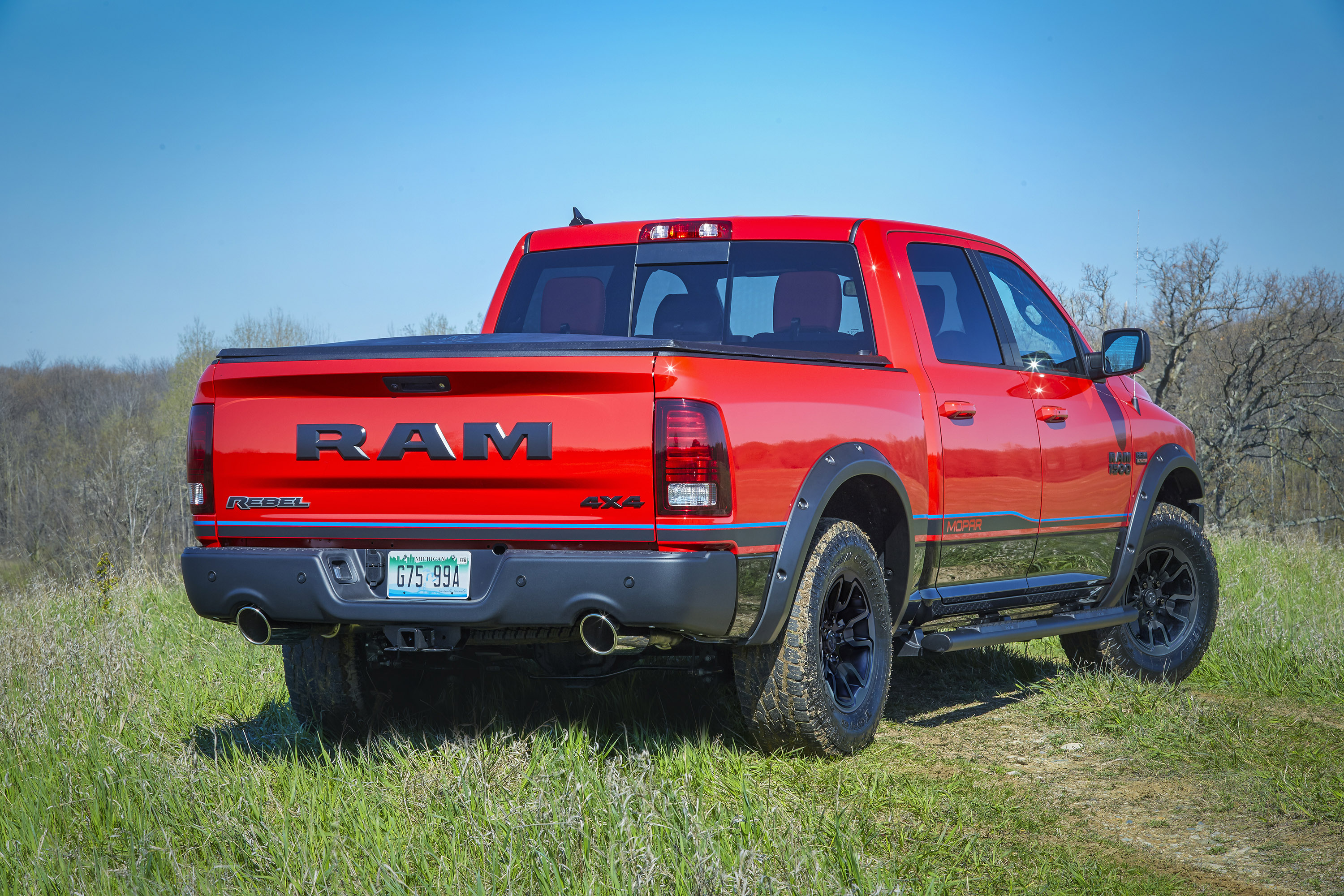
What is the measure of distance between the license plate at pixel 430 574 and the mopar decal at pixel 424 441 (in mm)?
303

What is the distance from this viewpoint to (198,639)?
655 centimetres

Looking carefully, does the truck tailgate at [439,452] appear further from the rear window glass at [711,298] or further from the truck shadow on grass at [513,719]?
the rear window glass at [711,298]

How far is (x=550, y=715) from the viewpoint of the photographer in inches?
177

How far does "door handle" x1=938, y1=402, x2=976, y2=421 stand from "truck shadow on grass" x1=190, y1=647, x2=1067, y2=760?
1333mm

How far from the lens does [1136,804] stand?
378 centimetres

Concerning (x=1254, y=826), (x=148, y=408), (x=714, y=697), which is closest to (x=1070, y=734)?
(x=1254, y=826)

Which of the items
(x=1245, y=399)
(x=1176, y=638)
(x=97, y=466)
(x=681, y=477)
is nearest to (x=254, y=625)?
(x=681, y=477)

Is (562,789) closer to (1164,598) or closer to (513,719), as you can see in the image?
(513,719)

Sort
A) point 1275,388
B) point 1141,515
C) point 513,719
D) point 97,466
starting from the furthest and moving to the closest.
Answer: point 97,466
point 1275,388
point 1141,515
point 513,719

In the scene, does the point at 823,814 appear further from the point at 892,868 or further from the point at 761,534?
the point at 761,534

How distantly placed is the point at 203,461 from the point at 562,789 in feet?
5.42

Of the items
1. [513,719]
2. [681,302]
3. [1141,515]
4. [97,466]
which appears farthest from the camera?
[97,466]

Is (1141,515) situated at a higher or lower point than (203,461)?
lower

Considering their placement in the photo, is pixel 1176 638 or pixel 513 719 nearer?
pixel 513 719
